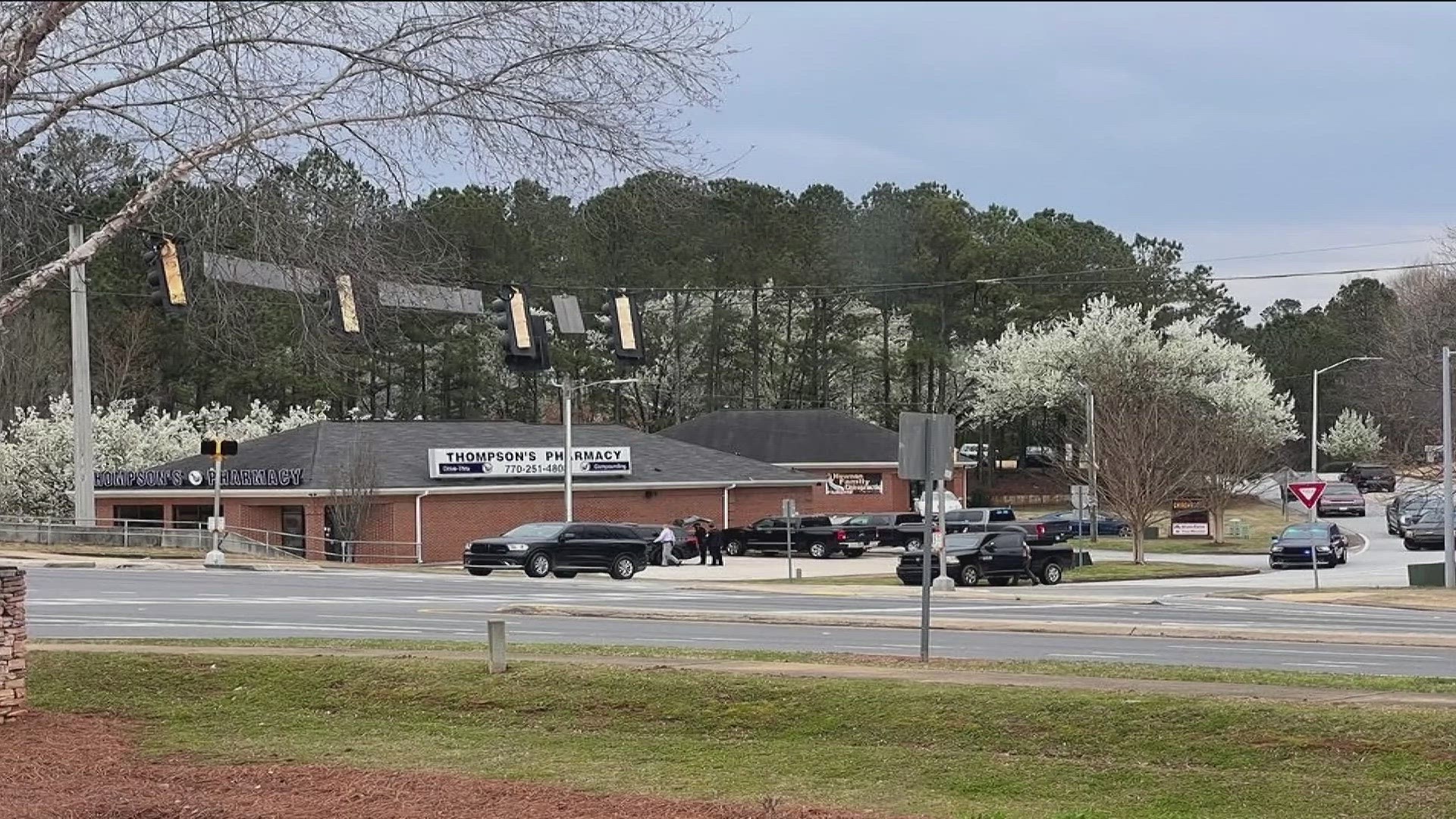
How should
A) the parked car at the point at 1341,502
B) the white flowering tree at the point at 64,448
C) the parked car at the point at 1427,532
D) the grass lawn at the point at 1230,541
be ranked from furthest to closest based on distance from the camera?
the parked car at the point at 1341,502
the grass lawn at the point at 1230,541
the white flowering tree at the point at 64,448
the parked car at the point at 1427,532

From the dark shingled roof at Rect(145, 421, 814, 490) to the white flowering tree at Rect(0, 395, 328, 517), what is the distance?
5.59m

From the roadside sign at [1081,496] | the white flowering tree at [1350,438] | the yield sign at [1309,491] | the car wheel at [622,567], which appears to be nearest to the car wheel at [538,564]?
the car wheel at [622,567]

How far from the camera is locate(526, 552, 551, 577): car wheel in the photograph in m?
40.8

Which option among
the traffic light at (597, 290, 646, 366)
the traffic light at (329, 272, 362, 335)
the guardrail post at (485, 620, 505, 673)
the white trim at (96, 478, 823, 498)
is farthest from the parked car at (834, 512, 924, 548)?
the traffic light at (329, 272, 362, 335)

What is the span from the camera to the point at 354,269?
1236 cm

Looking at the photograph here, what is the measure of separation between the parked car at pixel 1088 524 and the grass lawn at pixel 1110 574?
11.3m

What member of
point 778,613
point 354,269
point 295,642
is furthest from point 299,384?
point 354,269

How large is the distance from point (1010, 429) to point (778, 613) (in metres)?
74.2

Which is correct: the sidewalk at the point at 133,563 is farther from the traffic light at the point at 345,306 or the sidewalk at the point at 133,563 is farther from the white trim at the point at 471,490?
the traffic light at the point at 345,306

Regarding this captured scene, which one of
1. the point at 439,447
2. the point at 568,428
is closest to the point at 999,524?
the point at 568,428

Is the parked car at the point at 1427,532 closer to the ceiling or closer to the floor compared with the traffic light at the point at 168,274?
closer to the floor

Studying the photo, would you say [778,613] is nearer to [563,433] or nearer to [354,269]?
[354,269]

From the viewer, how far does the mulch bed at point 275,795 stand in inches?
365

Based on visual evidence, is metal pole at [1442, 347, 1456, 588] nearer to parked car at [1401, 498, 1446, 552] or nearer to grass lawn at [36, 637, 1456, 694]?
parked car at [1401, 498, 1446, 552]
